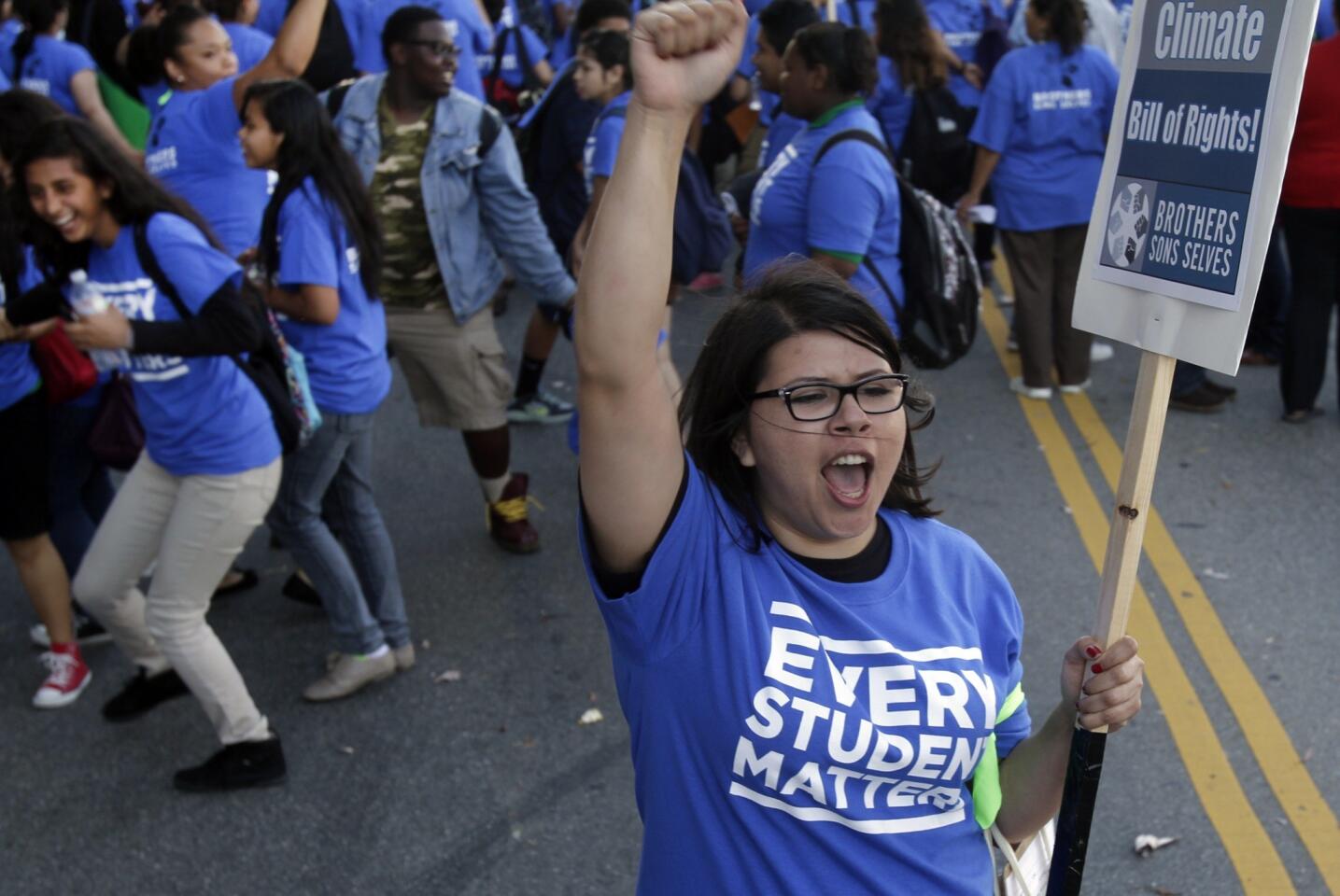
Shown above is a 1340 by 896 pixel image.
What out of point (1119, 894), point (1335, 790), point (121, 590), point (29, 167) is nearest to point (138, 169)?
point (29, 167)

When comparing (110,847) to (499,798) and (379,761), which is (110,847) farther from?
(499,798)

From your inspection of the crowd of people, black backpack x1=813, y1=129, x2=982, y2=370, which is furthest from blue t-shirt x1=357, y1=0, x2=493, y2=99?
black backpack x1=813, y1=129, x2=982, y2=370

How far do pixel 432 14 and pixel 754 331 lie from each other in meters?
3.71

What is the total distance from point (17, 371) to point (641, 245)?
3.70 metres

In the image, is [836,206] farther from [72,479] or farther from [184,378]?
[72,479]

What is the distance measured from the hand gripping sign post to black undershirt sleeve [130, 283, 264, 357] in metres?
2.54

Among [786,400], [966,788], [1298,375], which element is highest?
[786,400]

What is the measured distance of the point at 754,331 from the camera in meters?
2.23

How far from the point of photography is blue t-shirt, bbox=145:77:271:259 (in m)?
5.68

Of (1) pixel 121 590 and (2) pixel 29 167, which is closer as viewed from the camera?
(2) pixel 29 167

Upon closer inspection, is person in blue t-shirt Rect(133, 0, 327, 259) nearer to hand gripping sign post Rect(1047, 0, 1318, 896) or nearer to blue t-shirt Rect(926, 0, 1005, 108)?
hand gripping sign post Rect(1047, 0, 1318, 896)

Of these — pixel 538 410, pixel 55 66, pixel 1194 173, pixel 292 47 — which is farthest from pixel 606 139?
pixel 55 66

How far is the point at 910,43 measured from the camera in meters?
7.86

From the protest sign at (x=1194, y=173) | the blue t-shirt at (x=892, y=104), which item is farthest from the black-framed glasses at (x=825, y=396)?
the blue t-shirt at (x=892, y=104)
